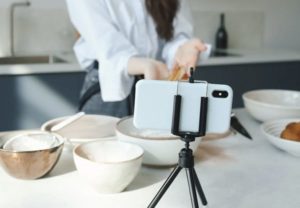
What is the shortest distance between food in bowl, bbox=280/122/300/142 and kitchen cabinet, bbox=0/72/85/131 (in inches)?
50.1

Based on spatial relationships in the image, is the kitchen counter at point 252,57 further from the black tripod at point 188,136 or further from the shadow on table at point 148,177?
the black tripod at point 188,136

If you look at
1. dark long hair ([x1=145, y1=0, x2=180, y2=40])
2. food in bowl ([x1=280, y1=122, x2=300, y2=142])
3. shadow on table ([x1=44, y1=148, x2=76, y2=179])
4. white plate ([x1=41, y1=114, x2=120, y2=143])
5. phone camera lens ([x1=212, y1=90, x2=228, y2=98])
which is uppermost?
dark long hair ([x1=145, y1=0, x2=180, y2=40])

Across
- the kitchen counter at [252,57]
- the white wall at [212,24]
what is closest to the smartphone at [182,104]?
the kitchen counter at [252,57]

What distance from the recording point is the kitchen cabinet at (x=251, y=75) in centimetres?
238

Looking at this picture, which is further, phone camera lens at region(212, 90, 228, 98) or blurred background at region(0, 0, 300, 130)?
blurred background at region(0, 0, 300, 130)

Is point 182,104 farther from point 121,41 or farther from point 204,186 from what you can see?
point 121,41

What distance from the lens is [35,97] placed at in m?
2.04

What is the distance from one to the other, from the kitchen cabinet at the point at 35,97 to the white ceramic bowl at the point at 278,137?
1195mm

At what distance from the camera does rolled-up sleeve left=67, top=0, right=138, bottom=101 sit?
1290 millimetres

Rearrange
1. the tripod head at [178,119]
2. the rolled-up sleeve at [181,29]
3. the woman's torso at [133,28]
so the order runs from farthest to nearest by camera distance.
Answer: the rolled-up sleeve at [181,29] → the woman's torso at [133,28] → the tripod head at [178,119]

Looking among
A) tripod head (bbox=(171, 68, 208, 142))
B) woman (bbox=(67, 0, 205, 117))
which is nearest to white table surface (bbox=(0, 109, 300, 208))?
tripod head (bbox=(171, 68, 208, 142))

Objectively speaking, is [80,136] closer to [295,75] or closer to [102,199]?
[102,199]

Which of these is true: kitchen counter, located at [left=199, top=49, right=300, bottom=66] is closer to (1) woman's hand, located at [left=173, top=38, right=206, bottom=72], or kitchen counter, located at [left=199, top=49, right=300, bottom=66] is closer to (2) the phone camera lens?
(1) woman's hand, located at [left=173, top=38, right=206, bottom=72]

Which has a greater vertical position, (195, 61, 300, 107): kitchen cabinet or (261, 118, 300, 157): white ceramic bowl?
(261, 118, 300, 157): white ceramic bowl
